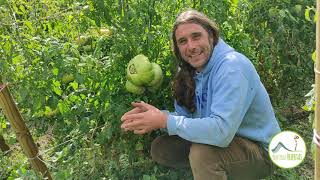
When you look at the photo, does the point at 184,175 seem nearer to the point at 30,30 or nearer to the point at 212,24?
the point at 212,24

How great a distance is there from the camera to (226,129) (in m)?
2.13

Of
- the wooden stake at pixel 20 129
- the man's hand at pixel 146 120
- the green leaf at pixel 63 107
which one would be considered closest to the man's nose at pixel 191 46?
the man's hand at pixel 146 120

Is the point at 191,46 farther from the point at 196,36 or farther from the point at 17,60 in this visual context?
the point at 17,60

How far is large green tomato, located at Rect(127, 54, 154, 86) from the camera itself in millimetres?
2445

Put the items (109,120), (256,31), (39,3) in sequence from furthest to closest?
(256,31), (109,120), (39,3)

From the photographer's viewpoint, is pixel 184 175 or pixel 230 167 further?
pixel 184 175

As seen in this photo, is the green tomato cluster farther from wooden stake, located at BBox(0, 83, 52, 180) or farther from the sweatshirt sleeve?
wooden stake, located at BBox(0, 83, 52, 180)

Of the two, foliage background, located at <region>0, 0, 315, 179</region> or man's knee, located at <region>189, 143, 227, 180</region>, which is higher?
foliage background, located at <region>0, 0, 315, 179</region>

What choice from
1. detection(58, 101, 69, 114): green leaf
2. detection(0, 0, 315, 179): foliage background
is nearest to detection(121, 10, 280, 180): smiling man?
detection(0, 0, 315, 179): foliage background

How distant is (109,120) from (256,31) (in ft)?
4.19

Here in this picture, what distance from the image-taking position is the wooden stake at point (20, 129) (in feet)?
7.39

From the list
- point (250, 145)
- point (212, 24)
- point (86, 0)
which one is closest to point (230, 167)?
point (250, 145)

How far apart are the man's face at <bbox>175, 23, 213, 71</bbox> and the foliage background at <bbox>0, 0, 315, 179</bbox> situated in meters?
0.23

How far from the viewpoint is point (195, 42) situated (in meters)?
2.34
